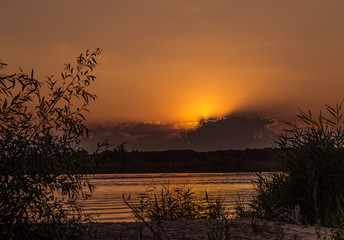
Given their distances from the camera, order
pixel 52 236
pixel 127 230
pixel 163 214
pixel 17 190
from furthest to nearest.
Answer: pixel 163 214
pixel 127 230
pixel 52 236
pixel 17 190

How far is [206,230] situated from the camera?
1014cm

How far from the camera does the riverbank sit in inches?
389

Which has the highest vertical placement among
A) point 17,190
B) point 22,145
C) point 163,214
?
point 22,145

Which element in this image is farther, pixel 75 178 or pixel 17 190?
pixel 75 178

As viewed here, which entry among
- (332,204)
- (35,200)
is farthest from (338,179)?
(35,200)

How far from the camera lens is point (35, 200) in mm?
8688

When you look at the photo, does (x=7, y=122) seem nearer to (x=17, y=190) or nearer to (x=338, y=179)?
(x=17, y=190)

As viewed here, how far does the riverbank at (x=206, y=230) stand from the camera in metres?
9.88

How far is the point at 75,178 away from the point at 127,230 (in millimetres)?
2223

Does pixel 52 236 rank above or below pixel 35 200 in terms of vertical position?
below

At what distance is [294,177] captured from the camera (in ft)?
42.8

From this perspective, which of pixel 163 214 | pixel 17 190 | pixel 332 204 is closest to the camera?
pixel 17 190

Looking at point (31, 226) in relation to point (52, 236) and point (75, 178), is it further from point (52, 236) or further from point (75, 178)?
point (75, 178)

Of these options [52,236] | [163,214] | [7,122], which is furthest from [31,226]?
[163,214]
